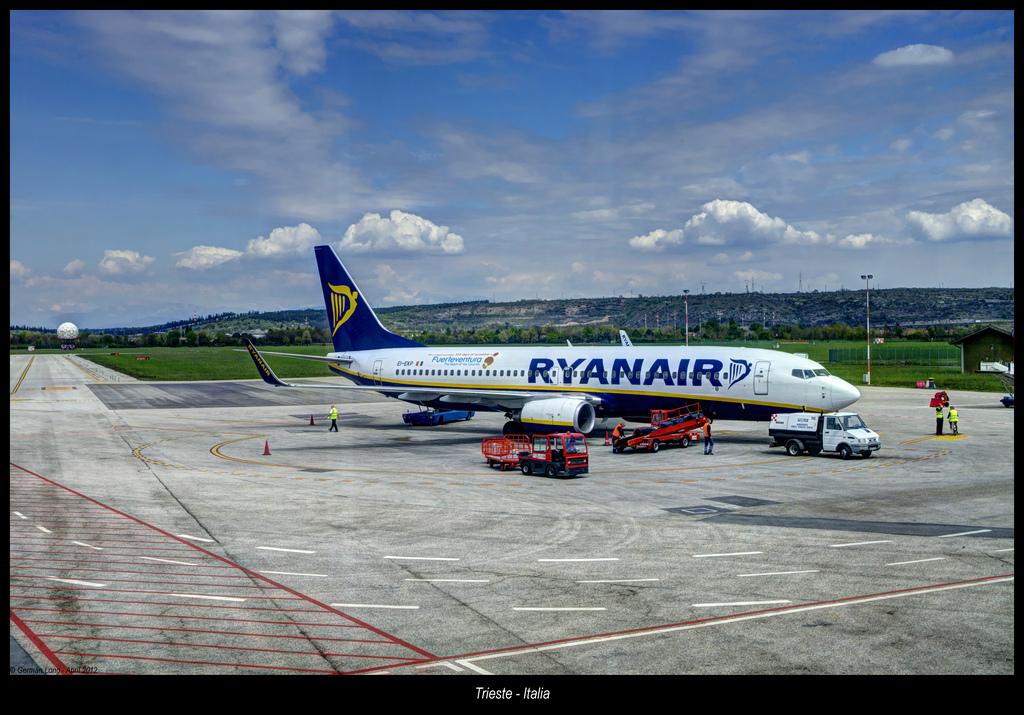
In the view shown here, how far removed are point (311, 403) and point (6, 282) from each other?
84997 mm

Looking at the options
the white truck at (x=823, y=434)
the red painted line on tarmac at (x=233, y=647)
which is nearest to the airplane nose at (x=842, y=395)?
the white truck at (x=823, y=434)

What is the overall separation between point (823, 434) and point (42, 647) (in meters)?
39.3

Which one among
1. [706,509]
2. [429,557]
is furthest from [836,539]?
[429,557]

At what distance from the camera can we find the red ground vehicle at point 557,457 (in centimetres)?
3875

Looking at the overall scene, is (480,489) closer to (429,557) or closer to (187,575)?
(429,557)

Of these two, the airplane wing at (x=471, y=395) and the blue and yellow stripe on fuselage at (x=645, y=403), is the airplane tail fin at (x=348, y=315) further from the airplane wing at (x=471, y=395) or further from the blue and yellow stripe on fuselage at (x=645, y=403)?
the blue and yellow stripe on fuselage at (x=645, y=403)

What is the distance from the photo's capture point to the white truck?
43.6 metres

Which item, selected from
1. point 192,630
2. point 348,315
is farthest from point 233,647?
point 348,315

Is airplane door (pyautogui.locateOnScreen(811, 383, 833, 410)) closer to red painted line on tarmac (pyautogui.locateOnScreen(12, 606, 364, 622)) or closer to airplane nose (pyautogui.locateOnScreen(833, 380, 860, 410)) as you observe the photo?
airplane nose (pyautogui.locateOnScreen(833, 380, 860, 410))

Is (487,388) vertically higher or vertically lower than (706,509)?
higher

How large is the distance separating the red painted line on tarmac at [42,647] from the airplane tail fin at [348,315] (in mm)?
46673

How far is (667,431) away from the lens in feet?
158

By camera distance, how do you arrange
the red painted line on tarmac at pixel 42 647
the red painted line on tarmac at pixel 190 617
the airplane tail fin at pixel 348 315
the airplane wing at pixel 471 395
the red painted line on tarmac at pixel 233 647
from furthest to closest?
the airplane tail fin at pixel 348 315, the airplane wing at pixel 471 395, the red painted line on tarmac at pixel 190 617, the red painted line on tarmac at pixel 233 647, the red painted line on tarmac at pixel 42 647

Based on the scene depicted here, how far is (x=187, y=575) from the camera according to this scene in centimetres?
2158
